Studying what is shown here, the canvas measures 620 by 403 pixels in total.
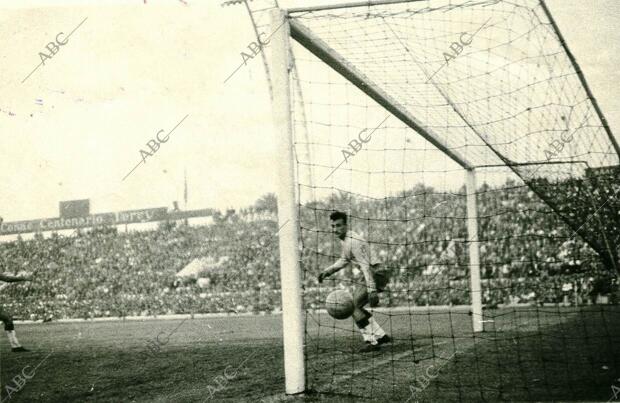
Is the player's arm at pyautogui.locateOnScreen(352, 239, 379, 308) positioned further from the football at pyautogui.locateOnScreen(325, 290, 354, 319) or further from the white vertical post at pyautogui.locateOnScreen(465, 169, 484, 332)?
the white vertical post at pyautogui.locateOnScreen(465, 169, 484, 332)

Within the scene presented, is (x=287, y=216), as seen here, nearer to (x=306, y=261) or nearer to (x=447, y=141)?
(x=447, y=141)

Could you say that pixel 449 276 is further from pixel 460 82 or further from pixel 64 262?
pixel 64 262

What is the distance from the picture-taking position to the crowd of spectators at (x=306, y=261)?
16438mm

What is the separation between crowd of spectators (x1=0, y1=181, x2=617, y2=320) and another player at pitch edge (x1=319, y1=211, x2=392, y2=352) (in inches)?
241

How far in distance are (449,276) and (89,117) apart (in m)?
14.6

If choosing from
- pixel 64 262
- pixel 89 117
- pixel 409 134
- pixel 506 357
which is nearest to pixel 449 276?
pixel 409 134

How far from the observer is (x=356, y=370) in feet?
18.5

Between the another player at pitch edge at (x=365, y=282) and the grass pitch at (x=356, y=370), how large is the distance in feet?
0.91

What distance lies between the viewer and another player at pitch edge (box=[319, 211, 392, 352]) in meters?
6.98

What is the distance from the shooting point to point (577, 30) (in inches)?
242

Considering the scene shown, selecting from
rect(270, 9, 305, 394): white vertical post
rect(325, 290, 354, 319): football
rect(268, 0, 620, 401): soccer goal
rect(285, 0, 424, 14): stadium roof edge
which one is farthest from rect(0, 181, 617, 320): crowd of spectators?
rect(285, 0, 424, 14): stadium roof edge

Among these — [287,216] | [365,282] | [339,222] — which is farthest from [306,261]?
[287,216]

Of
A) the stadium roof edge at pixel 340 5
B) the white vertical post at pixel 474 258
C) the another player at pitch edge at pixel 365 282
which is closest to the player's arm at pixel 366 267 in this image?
the another player at pitch edge at pixel 365 282

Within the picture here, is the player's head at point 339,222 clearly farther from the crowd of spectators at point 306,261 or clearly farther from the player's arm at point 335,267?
the crowd of spectators at point 306,261
